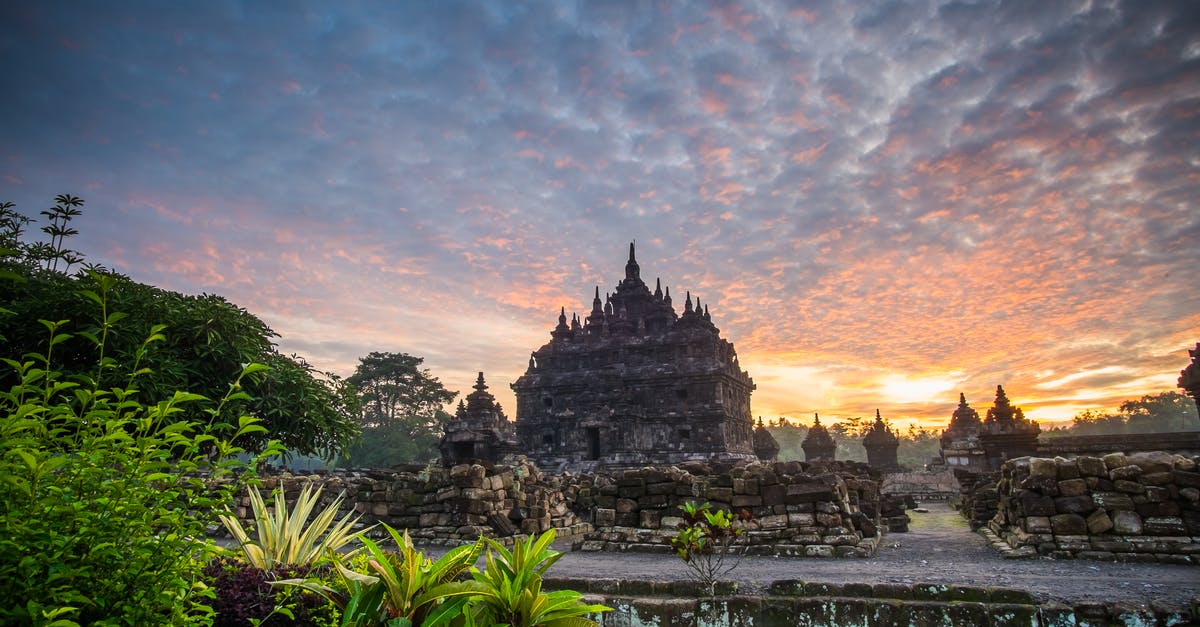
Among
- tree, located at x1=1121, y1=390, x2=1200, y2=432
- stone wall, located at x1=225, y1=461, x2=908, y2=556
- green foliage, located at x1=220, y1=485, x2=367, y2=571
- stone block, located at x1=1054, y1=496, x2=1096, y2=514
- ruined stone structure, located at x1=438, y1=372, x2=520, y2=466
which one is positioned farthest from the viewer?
tree, located at x1=1121, y1=390, x2=1200, y2=432

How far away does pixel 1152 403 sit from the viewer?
96.9m

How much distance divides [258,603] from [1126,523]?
386 inches

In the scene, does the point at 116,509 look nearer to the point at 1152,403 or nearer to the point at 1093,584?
the point at 1093,584

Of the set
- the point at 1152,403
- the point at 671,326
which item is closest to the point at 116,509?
the point at 671,326

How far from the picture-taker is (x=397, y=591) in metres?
2.91

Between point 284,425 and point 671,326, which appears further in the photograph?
point 671,326

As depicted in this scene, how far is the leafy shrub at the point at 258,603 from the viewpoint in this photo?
311 cm

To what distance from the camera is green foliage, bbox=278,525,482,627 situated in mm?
2754

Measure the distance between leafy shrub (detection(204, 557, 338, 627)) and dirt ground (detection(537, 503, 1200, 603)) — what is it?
347cm

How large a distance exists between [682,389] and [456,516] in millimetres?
27420

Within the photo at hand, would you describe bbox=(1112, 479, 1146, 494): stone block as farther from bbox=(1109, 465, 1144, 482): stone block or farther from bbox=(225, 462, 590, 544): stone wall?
bbox=(225, 462, 590, 544): stone wall

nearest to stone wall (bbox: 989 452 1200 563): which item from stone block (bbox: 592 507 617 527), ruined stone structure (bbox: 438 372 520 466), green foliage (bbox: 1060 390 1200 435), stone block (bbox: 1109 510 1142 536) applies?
stone block (bbox: 1109 510 1142 536)

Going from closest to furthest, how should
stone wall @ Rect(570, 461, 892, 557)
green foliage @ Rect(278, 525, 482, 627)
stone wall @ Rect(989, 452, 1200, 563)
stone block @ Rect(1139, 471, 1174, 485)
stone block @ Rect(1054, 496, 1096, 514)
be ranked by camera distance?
green foliage @ Rect(278, 525, 482, 627), stone wall @ Rect(989, 452, 1200, 563), stone block @ Rect(1139, 471, 1174, 485), stone block @ Rect(1054, 496, 1096, 514), stone wall @ Rect(570, 461, 892, 557)

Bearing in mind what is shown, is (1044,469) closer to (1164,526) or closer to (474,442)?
(1164,526)
